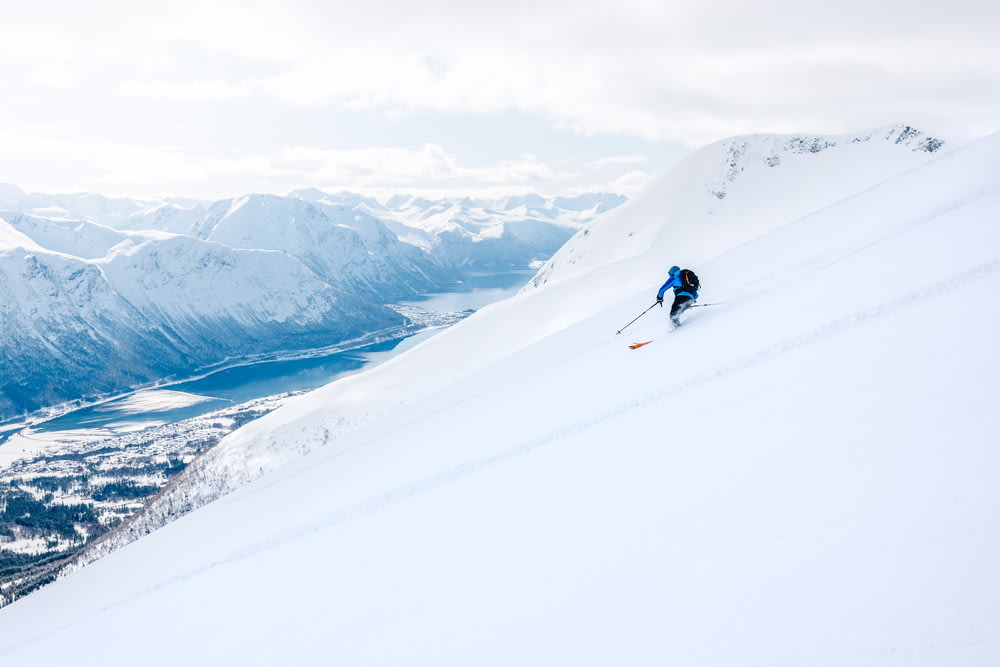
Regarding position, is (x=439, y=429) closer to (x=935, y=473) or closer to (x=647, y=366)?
(x=647, y=366)

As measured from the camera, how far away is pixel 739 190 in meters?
127

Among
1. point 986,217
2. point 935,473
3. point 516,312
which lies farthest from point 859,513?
point 516,312

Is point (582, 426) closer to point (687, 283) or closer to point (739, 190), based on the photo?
point (687, 283)

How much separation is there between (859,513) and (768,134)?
519 feet

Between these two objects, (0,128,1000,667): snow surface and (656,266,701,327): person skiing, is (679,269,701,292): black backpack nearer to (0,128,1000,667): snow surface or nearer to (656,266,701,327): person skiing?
(656,266,701,327): person skiing

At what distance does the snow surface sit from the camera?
529 cm

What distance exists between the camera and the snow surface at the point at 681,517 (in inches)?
208

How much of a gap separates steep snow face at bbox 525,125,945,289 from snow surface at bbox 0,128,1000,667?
8274cm

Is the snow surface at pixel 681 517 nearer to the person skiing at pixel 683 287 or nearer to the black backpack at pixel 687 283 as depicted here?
the person skiing at pixel 683 287

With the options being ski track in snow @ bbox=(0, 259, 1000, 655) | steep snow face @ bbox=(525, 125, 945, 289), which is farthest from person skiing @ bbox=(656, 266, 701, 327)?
steep snow face @ bbox=(525, 125, 945, 289)

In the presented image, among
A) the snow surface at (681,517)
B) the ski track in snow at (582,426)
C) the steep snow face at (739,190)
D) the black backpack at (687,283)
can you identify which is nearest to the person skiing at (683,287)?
the black backpack at (687,283)

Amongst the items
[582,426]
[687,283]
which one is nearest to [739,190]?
[687,283]

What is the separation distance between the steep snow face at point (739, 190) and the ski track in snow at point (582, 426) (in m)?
85.6

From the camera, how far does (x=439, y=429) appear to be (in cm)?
2119
